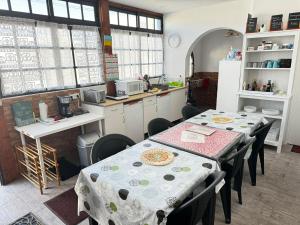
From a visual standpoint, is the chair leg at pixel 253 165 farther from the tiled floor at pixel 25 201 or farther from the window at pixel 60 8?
the window at pixel 60 8

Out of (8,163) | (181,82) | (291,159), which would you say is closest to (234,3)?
(181,82)

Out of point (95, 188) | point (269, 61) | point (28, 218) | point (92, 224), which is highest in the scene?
point (269, 61)

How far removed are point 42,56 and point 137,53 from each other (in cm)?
211

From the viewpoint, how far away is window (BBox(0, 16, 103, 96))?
267cm

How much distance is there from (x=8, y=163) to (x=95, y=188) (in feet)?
6.43

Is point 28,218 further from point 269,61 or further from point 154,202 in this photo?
point 269,61

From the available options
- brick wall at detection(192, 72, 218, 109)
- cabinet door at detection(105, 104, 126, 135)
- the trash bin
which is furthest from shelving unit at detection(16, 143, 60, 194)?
brick wall at detection(192, 72, 218, 109)

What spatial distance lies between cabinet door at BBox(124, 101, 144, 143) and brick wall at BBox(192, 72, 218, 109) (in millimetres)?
3006

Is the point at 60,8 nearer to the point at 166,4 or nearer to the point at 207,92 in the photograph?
the point at 166,4

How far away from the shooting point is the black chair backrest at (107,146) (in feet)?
6.36

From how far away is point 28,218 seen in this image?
Result: 214cm

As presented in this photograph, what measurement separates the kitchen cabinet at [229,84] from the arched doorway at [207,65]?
1.88m

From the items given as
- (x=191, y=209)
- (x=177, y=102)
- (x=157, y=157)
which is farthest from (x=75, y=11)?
(x=191, y=209)

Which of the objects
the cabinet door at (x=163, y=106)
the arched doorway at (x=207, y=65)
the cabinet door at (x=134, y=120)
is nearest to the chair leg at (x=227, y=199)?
the cabinet door at (x=134, y=120)
